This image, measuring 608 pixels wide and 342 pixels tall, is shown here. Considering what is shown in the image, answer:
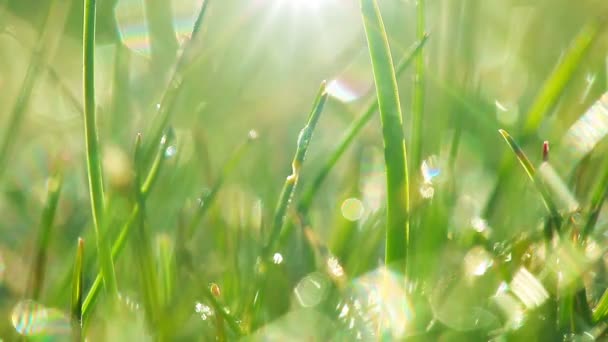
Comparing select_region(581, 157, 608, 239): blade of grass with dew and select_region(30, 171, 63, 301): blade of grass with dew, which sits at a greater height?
select_region(581, 157, 608, 239): blade of grass with dew

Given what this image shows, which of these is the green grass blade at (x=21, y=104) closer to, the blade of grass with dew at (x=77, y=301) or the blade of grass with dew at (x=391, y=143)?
the blade of grass with dew at (x=77, y=301)

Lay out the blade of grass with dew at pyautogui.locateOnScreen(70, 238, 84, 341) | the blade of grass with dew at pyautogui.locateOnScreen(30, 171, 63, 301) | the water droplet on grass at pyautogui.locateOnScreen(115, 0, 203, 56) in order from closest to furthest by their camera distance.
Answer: the blade of grass with dew at pyautogui.locateOnScreen(70, 238, 84, 341) < the blade of grass with dew at pyautogui.locateOnScreen(30, 171, 63, 301) < the water droplet on grass at pyautogui.locateOnScreen(115, 0, 203, 56)

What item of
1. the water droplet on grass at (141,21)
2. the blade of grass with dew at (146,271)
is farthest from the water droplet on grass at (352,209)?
the water droplet on grass at (141,21)

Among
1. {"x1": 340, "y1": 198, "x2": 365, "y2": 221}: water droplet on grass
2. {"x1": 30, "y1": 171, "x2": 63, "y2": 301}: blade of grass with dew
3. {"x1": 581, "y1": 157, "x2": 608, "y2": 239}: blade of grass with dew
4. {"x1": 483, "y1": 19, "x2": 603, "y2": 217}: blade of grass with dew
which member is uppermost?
{"x1": 483, "y1": 19, "x2": 603, "y2": 217}: blade of grass with dew

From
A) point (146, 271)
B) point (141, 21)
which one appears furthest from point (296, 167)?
point (141, 21)

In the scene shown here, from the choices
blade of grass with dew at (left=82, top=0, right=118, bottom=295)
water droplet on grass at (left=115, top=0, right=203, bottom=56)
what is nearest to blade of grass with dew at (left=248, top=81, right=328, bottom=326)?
blade of grass with dew at (left=82, top=0, right=118, bottom=295)

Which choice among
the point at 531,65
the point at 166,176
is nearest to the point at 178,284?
the point at 166,176

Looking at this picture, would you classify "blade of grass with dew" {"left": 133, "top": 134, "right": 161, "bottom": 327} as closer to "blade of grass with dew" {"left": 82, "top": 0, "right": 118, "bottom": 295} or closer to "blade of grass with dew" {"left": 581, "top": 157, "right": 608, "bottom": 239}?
"blade of grass with dew" {"left": 82, "top": 0, "right": 118, "bottom": 295}

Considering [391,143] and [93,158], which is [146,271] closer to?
[93,158]

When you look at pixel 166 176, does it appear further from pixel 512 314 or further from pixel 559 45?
pixel 559 45
